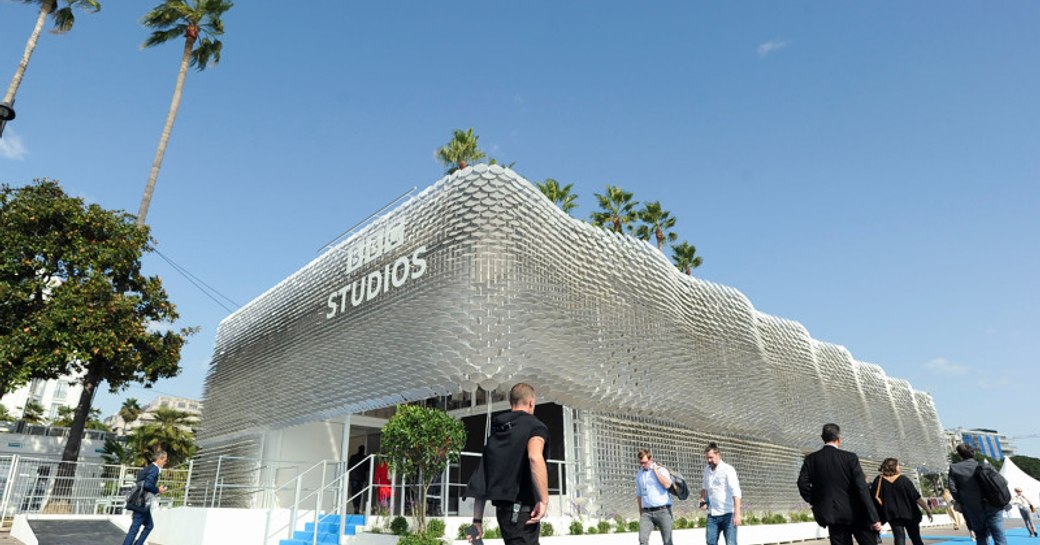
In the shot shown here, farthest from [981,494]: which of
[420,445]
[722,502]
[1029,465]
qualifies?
[1029,465]

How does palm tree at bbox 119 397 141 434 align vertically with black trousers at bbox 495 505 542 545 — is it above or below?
above

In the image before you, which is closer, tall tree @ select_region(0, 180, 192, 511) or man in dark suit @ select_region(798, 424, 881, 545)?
man in dark suit @ select_region(798, 424, 881, 545)

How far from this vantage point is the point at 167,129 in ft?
73.6

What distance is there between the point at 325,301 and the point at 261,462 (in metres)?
4.99

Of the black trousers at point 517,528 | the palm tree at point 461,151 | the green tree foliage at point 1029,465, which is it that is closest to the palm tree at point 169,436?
the palm tree at point 461,151

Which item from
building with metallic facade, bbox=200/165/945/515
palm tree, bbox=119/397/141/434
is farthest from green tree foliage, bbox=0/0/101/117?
palm tree, bbox=119/397/141/434

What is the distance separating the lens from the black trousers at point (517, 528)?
10.4 ft

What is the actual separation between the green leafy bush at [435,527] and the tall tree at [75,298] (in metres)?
12.3

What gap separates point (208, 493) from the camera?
59.1 feet

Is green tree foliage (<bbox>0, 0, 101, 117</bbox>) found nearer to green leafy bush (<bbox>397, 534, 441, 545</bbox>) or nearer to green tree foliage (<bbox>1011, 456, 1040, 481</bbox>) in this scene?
green leafy bush (<bbox>397, 534, 441, 545</bbox>)

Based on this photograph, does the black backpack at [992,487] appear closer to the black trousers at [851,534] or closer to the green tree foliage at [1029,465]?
the black trousers at [851,534]

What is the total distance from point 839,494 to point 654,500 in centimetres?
242

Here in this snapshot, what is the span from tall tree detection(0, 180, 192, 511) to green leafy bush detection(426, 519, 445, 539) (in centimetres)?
1226

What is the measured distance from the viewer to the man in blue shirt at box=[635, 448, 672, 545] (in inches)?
269
